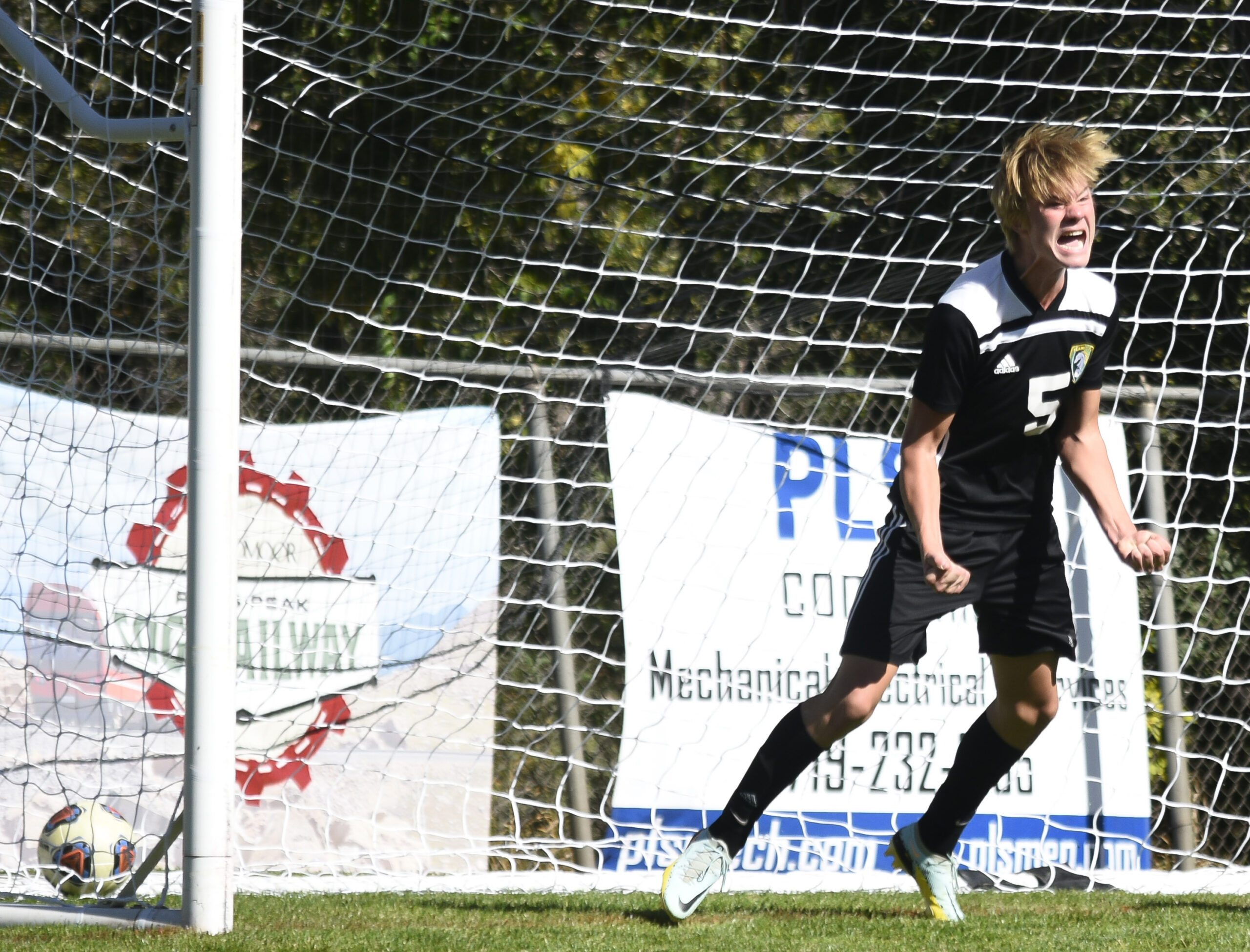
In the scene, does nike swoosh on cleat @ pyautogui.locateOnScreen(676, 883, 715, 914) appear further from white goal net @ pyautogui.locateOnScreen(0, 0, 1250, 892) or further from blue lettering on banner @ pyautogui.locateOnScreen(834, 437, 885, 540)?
blue lettering on banner @ pyautogui.locateOnScreen(834, 437, 885, 540)

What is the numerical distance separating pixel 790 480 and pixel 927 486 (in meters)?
1.97

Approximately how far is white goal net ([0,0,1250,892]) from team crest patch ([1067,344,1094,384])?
189 cm

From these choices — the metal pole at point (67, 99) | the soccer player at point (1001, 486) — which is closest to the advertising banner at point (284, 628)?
the metal pole at point (67, 99)

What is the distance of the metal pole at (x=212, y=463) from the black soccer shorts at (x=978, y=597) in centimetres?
127

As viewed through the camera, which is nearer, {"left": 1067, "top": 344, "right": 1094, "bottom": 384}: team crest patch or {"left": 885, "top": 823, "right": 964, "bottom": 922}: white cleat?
{"left": 1067, "top": 344, "right": 1094, "bottom": 384}: team crest patch

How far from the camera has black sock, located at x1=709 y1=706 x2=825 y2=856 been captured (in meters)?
2.84

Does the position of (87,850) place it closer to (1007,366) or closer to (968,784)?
(968,784)

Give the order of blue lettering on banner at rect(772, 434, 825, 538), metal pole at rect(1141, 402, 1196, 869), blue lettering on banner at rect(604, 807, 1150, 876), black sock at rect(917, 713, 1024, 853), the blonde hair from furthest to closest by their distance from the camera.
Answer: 1. metal pole at rect(1141, 402, 1196, 869)
2. blue lettering on banner at rect(772, 434, 825, 538)
3. blue lettering on banner at rect(604, 807, 1150, 876)
4. black sock at rect(917, 713, 1024, 853)
5. the blonde hair

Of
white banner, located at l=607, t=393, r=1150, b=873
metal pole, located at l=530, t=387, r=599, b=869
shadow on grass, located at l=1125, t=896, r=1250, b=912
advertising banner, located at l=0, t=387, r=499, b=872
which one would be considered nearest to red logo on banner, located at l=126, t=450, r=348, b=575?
advertising banner, located at l=0, t=387, r=499, b=872

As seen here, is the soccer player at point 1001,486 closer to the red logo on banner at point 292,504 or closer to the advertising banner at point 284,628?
the advertising banner at point 284,628

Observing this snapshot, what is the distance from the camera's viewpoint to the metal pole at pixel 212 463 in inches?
99.8

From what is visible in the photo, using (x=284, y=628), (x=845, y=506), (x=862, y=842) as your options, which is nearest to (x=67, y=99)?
(x=284, y=628)

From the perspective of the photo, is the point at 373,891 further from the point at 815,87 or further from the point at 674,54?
the point at 815,87

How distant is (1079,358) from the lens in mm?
2822
